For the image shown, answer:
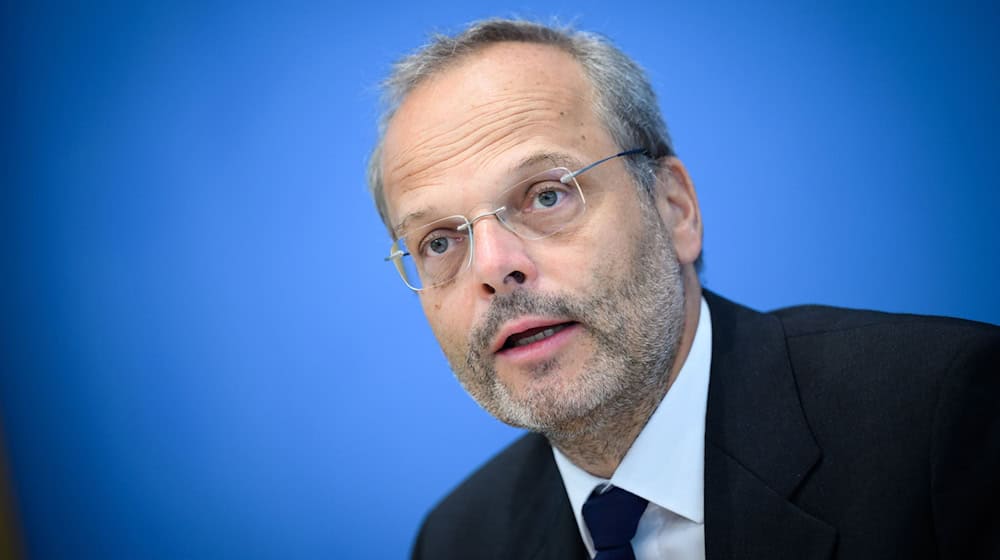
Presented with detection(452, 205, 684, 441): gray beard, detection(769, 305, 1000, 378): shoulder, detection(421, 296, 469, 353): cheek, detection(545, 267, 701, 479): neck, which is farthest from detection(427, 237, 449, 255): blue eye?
detection(769, 305, 1000, 378): shoulder

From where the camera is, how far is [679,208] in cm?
198

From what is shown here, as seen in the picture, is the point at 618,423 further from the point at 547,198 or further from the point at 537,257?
the point at 547,198

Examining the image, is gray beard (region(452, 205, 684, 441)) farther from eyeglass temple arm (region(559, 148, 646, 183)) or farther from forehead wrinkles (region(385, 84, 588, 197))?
forehead wrinkles (region(385, 84, 588, 197))

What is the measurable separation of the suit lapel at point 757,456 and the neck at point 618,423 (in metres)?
0.10

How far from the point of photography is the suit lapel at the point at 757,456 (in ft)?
5.09

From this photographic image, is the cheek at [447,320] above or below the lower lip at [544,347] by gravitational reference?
above

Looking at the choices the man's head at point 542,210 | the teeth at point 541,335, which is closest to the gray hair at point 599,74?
the man's head at point 542,210

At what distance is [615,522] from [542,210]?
0.81 m

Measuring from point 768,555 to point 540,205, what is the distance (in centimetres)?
95

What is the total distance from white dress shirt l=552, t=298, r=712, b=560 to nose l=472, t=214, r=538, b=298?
20.4 inches

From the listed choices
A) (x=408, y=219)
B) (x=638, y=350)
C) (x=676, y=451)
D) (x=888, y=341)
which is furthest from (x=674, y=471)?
(x=408, y=219)

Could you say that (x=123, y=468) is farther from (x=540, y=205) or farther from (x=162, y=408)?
(x=540, y=205)

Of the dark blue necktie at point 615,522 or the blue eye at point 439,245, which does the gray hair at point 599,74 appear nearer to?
the blue eye at point 439,245

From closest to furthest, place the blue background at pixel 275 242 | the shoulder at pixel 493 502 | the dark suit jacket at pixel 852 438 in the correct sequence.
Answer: the dark suit jacket at pixel 852 438
the shoulder at pixel 493 502
the blue background at pixel 275 242
